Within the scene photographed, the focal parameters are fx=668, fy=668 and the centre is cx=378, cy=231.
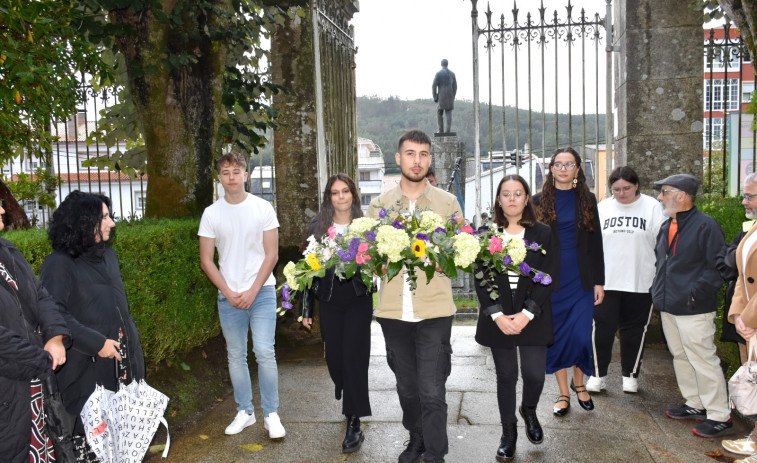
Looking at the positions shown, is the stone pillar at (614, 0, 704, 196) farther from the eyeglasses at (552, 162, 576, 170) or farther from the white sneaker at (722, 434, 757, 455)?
the white sneaker at (722, 434, 757, 455)

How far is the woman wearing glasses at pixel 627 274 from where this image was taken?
5.54m

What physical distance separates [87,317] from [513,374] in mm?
2617

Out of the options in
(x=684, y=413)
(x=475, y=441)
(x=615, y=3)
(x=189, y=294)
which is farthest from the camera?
(x=615, y=3)

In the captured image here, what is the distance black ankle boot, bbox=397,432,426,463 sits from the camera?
4.22 metres

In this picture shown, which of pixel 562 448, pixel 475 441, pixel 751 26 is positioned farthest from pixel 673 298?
pixel 751 26

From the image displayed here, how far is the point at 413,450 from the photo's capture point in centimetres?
424

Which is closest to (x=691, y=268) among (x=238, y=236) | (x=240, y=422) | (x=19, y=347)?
(x=238, y=236)

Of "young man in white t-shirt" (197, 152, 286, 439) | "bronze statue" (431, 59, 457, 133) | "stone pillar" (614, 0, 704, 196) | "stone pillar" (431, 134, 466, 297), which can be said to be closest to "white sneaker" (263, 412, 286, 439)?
"young man in white t-shirt" (197, 152, 286, 439)

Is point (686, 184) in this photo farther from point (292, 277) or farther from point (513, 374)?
point (292, 277)

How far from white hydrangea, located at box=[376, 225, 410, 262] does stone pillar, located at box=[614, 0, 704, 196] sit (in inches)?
179

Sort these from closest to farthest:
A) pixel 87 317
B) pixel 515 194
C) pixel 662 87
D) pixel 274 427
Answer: pixel 87 317, pixel 515 194, pixel 274 427, pixel 662 87

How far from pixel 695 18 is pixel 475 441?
5134 mm

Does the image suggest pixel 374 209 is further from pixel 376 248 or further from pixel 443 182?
pixel 443 182

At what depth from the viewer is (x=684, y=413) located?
16.4 ft
